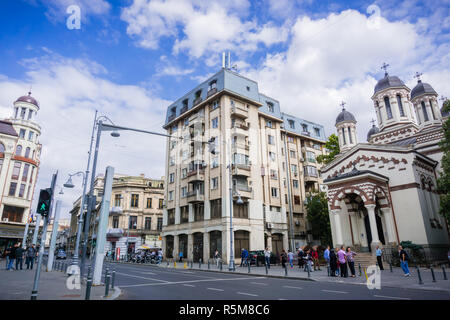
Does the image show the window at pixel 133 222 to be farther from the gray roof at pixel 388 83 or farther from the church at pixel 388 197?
the gray roof at pixel 388 83

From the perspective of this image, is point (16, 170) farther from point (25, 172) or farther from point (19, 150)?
point (19, 150)

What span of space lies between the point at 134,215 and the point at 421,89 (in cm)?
4710

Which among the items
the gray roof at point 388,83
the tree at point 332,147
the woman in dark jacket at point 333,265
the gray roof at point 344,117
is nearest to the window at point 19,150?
the tree at point 332,147

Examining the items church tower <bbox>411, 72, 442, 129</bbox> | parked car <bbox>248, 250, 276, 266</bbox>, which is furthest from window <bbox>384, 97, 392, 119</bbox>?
parked car <bbox>248, 250, 276, 266</bbox>

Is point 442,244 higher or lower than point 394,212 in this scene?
lower

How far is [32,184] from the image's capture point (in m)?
49.7

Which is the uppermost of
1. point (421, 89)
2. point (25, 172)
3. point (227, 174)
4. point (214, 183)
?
point (421, 89)

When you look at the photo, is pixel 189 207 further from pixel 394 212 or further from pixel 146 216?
pixel 394 212

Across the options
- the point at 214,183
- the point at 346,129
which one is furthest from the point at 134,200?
the point at 346,129

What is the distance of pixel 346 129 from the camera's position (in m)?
44.4

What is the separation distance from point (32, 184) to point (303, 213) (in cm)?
4380
